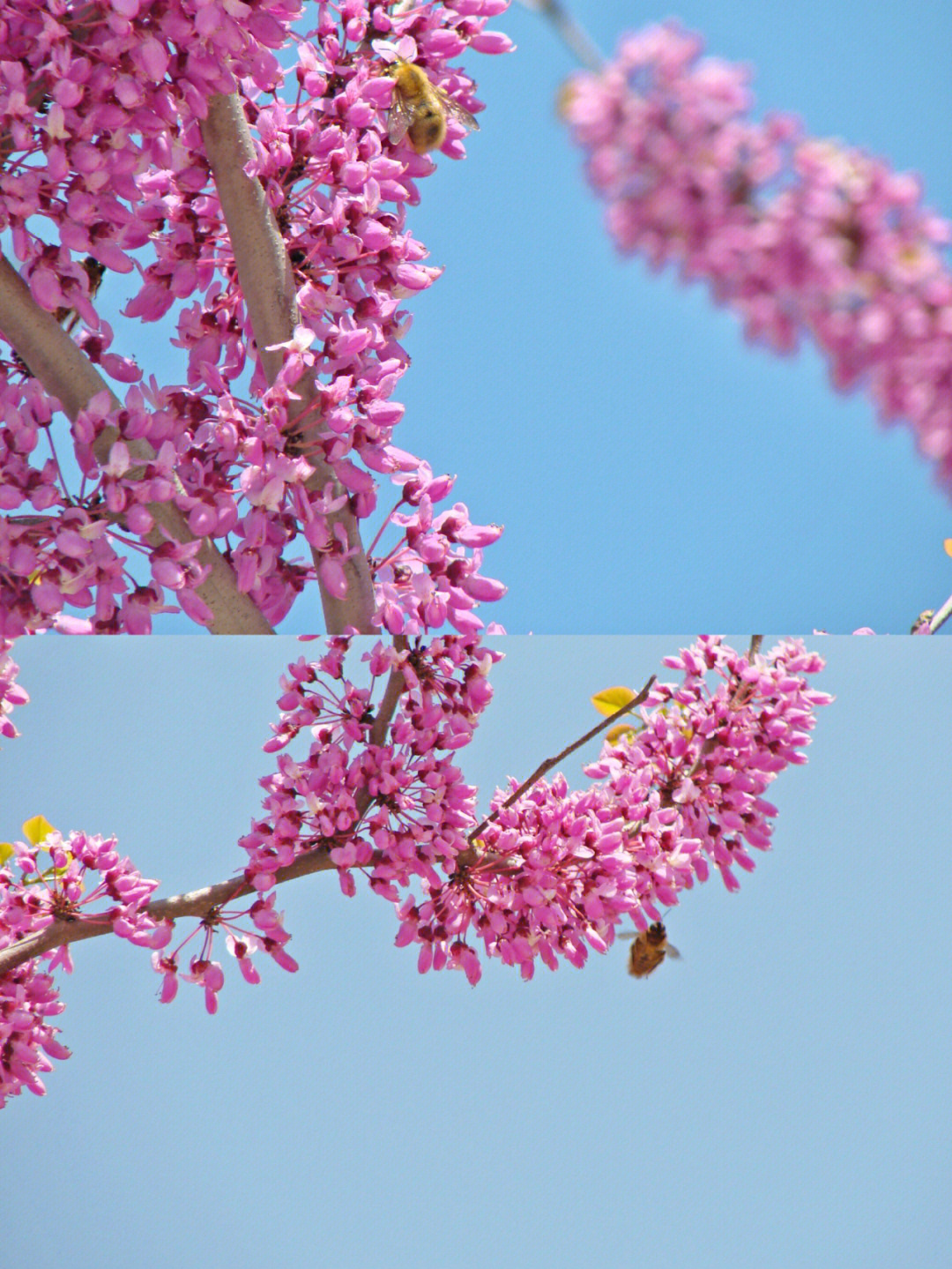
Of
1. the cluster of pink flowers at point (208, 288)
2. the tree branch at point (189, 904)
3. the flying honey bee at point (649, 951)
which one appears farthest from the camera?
the flying honey bee at point (649, 951)

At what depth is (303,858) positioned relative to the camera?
97 centimetres

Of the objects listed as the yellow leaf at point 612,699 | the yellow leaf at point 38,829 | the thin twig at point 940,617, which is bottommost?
the yellow leaf at point 38,829

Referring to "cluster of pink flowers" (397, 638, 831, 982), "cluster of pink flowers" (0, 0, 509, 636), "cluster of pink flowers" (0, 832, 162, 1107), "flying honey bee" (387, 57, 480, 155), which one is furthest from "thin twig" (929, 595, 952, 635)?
"cluster of pink flowers" (0, 832, 162, 1107)

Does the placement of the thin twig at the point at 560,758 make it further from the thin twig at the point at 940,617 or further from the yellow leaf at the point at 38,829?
the yellow leaf at the point at 38,829

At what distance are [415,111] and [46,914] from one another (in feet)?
2.48

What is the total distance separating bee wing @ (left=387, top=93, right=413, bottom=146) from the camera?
86 centimetres

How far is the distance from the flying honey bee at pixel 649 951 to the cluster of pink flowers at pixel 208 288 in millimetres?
412

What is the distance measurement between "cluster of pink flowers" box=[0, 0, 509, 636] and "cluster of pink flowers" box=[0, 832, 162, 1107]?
0.98ft

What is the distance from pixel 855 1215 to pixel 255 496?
0.93 m

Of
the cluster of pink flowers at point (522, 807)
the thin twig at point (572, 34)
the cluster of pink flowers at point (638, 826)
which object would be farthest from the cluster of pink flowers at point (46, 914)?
the thin twig at point (572, 34)

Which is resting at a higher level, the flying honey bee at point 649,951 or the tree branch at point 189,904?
the tree branch at point 189,904

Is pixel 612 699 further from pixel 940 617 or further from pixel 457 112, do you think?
pixel 457 112

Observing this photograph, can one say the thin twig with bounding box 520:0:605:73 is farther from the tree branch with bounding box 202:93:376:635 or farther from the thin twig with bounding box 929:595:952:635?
the thin twig with bounding box 929:595:952:635

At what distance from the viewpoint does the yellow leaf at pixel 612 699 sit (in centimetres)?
114
